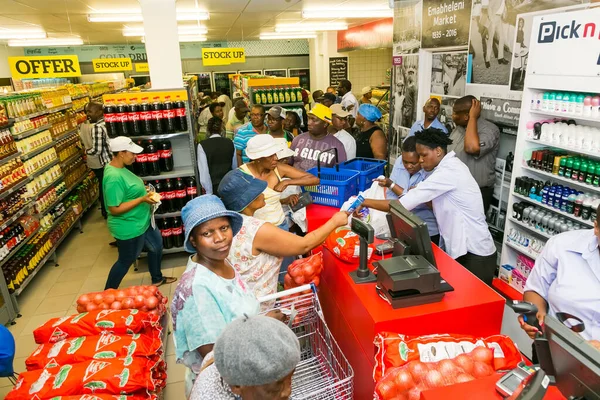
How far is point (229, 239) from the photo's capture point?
2043mm

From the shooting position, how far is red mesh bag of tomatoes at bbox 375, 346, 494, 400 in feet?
5.58

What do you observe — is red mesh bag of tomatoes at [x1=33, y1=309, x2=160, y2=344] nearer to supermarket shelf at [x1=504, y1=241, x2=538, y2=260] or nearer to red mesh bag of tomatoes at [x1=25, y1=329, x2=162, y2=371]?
red mesh bag of tomatoes at [x1=25, y1=329, x2=162, y2=371]

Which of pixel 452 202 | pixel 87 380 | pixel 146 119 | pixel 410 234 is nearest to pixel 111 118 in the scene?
pixel 146 119

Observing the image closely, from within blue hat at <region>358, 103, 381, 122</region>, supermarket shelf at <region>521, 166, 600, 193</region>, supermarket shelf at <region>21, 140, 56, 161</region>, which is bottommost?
supermarket shelf at <region>521, 166, 600, 193</region>

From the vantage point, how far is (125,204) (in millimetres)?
4375

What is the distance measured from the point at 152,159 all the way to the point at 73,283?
2.06 m

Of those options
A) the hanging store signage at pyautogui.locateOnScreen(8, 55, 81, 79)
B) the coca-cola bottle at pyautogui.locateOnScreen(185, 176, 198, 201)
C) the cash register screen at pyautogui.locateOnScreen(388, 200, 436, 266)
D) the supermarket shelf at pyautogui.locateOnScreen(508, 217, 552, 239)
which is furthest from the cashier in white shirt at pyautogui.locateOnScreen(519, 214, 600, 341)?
the hanging store signage at pyautogui.locateOnScreen(8, 55, 81, 79)

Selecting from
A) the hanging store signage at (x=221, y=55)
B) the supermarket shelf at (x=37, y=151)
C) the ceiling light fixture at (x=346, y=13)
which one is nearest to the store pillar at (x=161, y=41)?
the supermarket shelf at (x=37, y=151)

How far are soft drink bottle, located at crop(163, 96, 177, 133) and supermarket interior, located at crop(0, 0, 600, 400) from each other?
0.09 feet

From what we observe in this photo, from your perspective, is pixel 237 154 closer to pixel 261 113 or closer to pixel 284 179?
pixel 261 113

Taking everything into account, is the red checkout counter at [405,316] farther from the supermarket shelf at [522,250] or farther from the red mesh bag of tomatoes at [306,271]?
the supermarket shelf at [522,250]

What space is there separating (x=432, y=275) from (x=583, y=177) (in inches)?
109

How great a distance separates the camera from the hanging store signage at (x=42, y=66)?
7.71 metres

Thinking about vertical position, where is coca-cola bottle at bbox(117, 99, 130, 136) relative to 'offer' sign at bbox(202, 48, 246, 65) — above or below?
below
